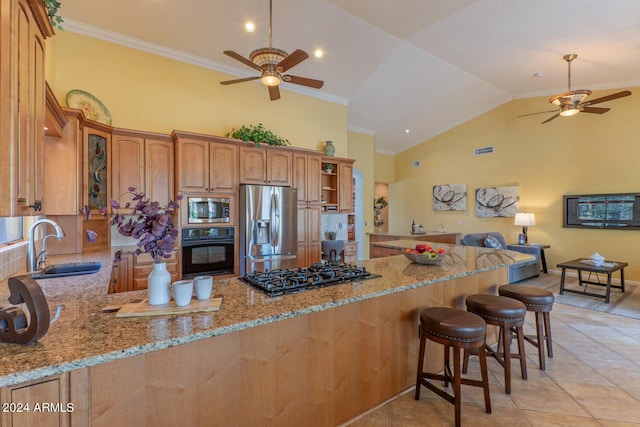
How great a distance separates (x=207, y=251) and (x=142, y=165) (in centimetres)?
138

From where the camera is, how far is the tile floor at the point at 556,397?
1.99 meters

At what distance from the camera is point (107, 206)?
358cm

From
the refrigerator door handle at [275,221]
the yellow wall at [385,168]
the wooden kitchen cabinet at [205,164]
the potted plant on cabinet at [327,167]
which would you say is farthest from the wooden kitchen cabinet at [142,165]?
the yellow wall at [385,168]

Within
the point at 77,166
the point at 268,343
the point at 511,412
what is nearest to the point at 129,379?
the point at 268,343

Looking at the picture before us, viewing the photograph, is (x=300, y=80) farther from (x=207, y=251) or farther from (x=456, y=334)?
(x=456, y=334)

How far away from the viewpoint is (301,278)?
72.9 inches

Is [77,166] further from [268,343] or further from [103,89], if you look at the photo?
[268,343]

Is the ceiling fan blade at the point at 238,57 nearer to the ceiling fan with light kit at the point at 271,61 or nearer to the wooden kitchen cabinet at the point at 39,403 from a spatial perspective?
the ceiling fan with light kit at the point at 271,61

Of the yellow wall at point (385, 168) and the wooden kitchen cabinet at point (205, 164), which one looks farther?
the yellow wall at point (385, 168)

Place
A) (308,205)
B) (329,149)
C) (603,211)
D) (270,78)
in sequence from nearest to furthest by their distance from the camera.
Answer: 1. (270,78)
2. (308,205)
3. (329,149)
4. (603,211)

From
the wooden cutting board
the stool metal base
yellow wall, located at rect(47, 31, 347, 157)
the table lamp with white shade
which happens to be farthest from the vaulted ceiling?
the stool metal base

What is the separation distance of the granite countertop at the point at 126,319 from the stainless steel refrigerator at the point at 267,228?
207 cm

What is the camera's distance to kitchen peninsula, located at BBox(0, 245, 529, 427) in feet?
3.45

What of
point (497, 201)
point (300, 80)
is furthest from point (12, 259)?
point (497, 201)
